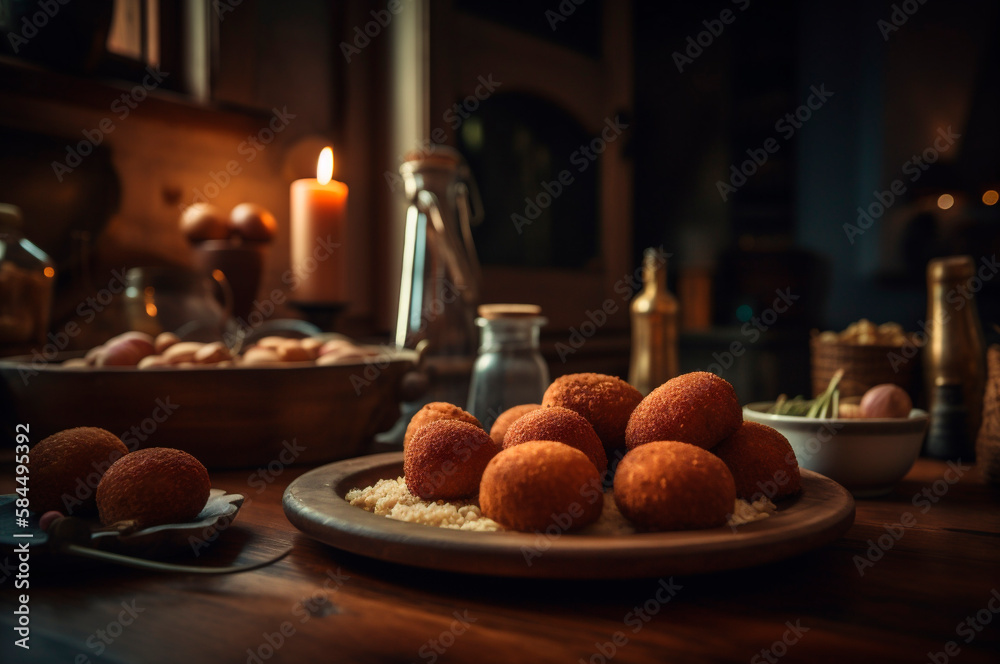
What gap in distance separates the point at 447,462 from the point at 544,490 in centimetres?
10

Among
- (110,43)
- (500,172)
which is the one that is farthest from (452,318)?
(500,172)

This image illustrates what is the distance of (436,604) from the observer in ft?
1.28

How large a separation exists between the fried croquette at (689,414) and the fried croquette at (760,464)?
0.04ft

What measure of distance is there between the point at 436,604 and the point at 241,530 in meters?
0.21

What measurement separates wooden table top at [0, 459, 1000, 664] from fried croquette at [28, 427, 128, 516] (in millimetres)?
98

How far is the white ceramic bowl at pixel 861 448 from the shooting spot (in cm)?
65

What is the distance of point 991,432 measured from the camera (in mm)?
714

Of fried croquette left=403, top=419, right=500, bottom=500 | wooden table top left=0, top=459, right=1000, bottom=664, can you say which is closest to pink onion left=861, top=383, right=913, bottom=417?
wooden table top left=0, top=459, right=1000, bottom=664

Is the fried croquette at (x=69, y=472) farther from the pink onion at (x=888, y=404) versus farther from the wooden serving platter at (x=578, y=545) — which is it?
the pink onion at (x=888, y=404)

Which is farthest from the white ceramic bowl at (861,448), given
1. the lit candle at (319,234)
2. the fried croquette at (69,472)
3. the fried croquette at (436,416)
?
the lit candle at (319,234)

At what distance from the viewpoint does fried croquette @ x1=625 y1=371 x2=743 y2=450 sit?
0.50m

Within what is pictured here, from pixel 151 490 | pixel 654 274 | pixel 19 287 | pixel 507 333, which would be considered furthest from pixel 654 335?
pixel 19 287

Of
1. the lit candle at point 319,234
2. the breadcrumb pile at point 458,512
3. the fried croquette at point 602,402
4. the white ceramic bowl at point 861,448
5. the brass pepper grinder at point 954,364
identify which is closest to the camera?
the breadcrumb pile at point 458,512

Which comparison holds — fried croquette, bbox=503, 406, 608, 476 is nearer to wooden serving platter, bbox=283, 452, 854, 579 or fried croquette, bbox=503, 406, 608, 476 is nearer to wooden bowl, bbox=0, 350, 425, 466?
wooden serving platter, bbox=283, 452, 854, 579
